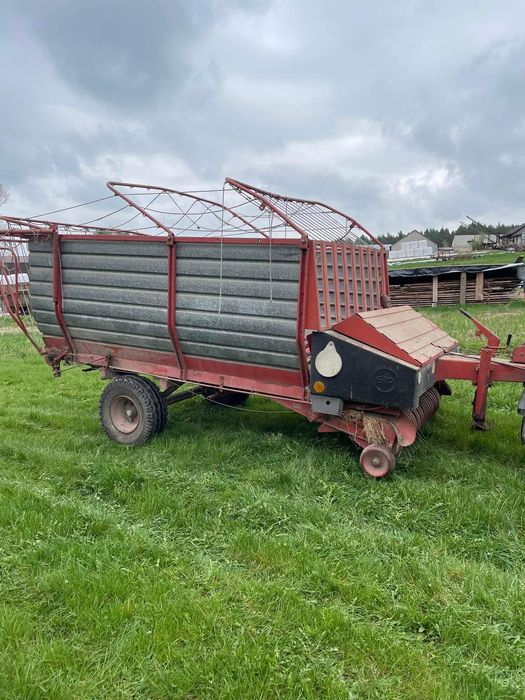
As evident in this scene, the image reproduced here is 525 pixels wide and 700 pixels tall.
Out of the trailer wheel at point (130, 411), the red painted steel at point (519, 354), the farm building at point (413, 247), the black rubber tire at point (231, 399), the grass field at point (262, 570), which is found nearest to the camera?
the grass field at point (262, 570)

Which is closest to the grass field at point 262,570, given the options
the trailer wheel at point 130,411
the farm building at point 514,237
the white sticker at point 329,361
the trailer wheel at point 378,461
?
the trailer wheel at point 378,461

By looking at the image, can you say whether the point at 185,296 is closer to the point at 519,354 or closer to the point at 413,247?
the point at 519,354

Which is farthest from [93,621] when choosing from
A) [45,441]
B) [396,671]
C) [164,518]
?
[45,441]

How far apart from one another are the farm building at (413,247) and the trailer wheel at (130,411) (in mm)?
70946

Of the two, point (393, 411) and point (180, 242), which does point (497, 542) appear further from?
point (180, 242)

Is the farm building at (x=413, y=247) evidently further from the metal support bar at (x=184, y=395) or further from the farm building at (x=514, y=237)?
the metal support bar at (x=184, y=395)

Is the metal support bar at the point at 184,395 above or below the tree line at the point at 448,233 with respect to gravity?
below

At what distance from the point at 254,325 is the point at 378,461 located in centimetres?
165

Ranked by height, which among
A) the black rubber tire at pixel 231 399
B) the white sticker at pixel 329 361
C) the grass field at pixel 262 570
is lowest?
the grass field at pixel 262 570

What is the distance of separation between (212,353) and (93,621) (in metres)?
2.86

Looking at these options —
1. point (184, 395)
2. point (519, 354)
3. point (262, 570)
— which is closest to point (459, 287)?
point (184, 395)

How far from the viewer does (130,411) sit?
609cm

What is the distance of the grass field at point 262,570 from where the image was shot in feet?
8.56

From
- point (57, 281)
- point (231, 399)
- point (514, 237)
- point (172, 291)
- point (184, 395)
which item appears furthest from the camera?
point (514, 237)
